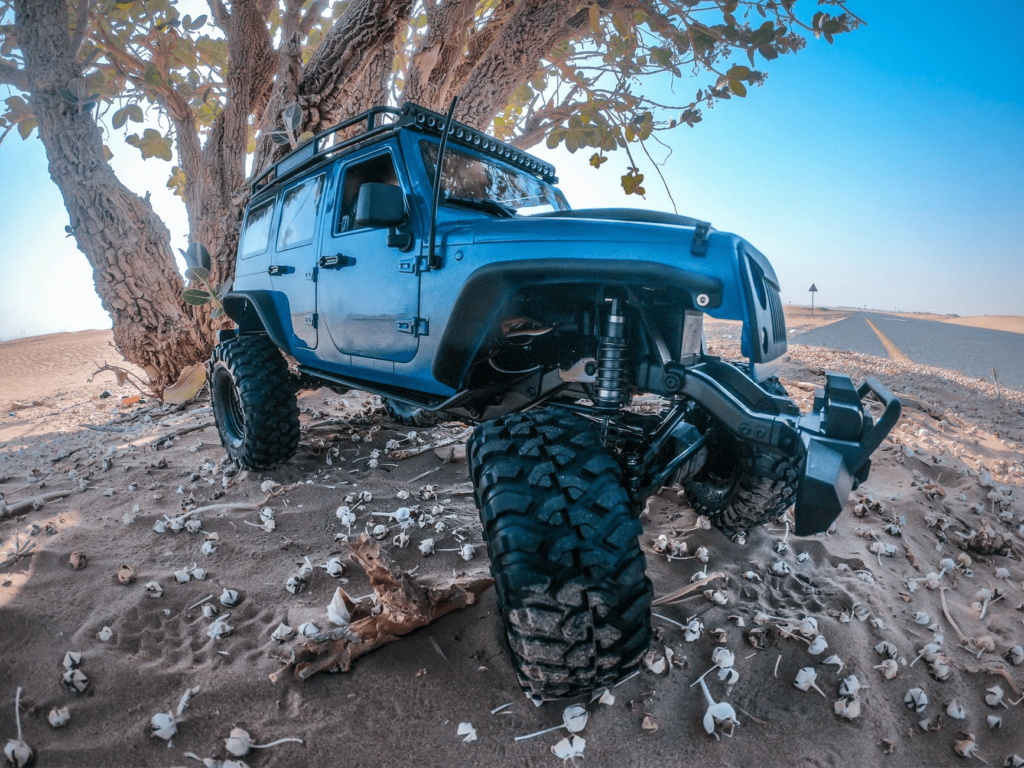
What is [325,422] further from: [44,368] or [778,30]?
[44,368]

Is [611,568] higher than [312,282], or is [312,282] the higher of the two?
[312,282]

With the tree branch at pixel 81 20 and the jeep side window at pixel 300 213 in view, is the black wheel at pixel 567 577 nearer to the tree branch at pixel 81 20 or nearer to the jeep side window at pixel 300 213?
the jeep side window at pixel 300 213

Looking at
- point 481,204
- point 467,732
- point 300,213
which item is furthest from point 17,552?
point 481,204

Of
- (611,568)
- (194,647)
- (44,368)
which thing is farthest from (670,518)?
(44,368)

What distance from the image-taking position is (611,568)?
137 cm

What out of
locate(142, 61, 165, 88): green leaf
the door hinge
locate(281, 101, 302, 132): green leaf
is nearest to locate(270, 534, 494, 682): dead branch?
the door hinge

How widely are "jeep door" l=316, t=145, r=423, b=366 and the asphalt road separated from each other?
823 cm

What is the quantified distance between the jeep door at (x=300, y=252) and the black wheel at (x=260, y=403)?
28cm

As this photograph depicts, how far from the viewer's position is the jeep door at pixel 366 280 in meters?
2.36

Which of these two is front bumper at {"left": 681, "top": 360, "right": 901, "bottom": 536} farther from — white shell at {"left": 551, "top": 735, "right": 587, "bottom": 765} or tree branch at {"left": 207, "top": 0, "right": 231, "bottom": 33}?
tree branch at {"left": 207, "top": 0, "right": 231, "bottom": 33}

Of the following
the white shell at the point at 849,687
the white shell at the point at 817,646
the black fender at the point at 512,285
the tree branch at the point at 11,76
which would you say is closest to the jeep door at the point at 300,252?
the black fender at the point at 512,285

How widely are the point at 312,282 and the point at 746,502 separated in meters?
2.59

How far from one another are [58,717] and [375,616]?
2.78ft

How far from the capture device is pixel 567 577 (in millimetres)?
1379
